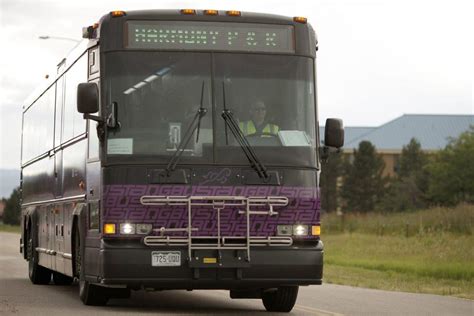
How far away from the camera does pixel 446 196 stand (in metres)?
111

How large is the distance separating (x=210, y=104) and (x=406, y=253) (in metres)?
21.2

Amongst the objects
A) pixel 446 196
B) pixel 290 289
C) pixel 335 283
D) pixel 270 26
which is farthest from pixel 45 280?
pixel 446 196

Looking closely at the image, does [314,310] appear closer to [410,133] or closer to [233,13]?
[233,13]

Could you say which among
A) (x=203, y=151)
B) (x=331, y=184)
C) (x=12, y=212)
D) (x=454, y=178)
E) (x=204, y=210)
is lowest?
(x=204, y=210)

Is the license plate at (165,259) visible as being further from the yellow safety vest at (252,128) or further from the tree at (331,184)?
the tree at (331,184)

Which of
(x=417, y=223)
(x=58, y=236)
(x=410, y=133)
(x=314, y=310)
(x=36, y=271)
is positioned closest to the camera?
(x=314, y=310)

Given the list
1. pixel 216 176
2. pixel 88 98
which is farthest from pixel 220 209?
pixel 88 98

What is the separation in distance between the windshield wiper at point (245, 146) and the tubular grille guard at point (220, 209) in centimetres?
31

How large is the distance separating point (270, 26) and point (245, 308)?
13.1 ft

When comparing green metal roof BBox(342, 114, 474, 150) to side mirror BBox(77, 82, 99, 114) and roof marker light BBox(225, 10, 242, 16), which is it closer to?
roof marker light BBox(225, 10, 242, 16)

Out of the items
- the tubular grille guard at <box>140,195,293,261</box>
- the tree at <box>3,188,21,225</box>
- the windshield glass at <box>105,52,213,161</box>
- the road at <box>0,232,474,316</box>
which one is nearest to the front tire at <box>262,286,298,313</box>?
the road at <box>0,232,474,316</box>

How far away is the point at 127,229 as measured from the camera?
46.2ft

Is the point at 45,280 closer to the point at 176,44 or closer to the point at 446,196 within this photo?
the point at 176,44

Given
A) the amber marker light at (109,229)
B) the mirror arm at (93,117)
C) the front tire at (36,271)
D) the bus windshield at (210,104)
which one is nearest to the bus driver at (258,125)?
the bus windshield at (210,104)
